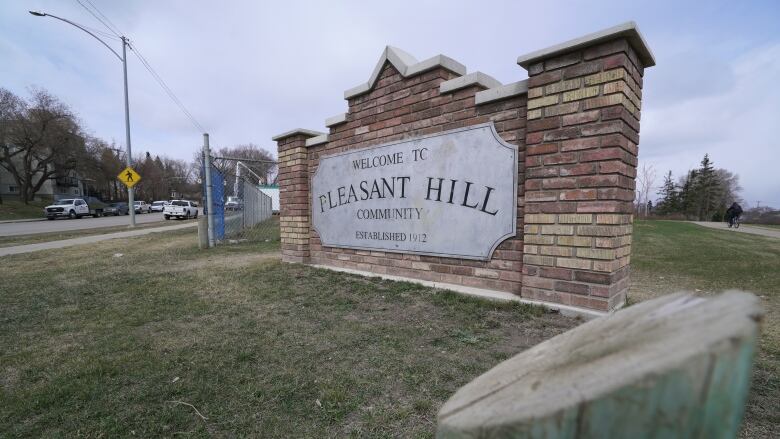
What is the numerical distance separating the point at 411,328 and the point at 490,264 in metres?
1.23

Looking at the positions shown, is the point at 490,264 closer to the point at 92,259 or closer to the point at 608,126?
the point at 608,126

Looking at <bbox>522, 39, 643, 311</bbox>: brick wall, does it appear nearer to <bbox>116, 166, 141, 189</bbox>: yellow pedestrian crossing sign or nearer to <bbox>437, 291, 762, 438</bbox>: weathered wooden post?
<bbox>437, 291, 762, 438</bbox>: weathered wooden post

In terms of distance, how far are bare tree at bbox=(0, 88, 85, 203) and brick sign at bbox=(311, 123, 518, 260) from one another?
4432cm

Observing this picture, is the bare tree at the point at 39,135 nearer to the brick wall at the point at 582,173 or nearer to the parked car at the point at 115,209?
the parked car at the point at 115,209

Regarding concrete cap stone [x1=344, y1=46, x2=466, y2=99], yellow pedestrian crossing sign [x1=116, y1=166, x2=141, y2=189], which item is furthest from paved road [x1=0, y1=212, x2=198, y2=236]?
concrete cap stone [x1=344, y1=46, x2=466, y2=99]

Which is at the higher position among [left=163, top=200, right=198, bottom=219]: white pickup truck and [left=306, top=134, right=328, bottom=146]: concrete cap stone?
[left=306, top=134, right=328, bottom=146]: concrete cap stone

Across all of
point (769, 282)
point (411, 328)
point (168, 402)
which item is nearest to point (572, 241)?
point (411, 328)

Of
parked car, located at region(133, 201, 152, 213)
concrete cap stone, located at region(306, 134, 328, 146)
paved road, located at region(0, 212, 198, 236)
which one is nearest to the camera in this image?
concrete cap stone, located at region(306, 134, 328, 146)

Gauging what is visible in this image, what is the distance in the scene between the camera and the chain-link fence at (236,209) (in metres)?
10.1

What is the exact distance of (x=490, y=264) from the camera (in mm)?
3936

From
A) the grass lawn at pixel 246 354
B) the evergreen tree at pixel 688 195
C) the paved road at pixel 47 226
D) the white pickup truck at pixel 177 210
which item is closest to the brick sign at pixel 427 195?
the grass lawn at pixel 246 354

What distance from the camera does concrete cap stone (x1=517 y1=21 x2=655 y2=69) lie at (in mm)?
2910

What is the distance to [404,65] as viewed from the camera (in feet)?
14.9

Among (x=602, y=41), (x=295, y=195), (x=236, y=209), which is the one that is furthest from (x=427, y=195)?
(x=236, y=209)
